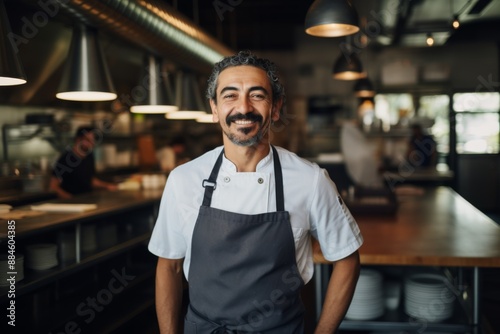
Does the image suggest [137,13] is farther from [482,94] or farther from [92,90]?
[482,94]

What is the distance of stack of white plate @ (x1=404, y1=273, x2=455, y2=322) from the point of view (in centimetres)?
262

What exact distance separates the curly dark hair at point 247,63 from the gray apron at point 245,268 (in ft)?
1.23

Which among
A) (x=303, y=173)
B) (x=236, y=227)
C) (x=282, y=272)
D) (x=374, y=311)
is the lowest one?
(x=374, y=311)

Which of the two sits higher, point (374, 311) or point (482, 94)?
point (482, 94)

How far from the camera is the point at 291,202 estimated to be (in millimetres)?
1705

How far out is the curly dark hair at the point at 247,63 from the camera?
1.68 metres

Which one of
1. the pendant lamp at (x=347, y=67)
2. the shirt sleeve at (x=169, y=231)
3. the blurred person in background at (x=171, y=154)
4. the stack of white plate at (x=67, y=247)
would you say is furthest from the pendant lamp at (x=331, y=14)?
the blurred person in background at (x=171, y=154)

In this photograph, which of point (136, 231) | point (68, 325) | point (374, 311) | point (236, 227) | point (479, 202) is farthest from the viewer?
point (479, 202)

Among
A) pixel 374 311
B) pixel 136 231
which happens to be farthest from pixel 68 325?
pixel 374 311

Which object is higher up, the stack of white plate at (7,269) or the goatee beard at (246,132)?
the goatee beard at (246,132)

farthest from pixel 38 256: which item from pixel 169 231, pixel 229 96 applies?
pixel 229 96

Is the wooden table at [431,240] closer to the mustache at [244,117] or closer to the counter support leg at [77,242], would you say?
the mustache at [244,117]

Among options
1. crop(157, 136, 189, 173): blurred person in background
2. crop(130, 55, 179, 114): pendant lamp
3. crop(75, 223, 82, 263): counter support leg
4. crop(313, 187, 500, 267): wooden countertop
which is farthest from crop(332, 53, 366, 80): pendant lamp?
crop(157, 136, 189, 173): blurred person in background

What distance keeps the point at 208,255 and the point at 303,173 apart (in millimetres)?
438
